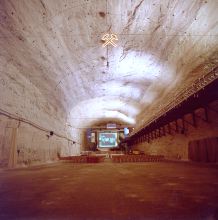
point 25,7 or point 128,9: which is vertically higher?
point 128,9

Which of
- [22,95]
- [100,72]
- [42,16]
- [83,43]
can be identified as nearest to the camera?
[42,16]

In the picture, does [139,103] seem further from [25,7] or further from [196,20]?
[25,7]

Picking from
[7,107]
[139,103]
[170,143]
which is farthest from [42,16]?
[139,103]

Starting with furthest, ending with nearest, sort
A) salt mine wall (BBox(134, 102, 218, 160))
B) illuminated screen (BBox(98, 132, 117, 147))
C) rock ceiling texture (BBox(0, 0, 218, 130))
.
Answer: illuminated screen (BBox(98, 132, 117, 147)) < salt mine wall (BBox(134, 102, 218, 160)) < rock ceiling texture (BBox(0, 0, 218, 130))

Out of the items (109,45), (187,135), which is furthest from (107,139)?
(109,45)

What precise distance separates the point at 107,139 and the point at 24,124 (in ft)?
81.1

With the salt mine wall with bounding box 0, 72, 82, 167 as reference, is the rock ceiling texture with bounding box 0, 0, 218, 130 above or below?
above

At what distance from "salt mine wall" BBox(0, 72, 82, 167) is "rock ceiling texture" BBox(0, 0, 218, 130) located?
22.1 inches

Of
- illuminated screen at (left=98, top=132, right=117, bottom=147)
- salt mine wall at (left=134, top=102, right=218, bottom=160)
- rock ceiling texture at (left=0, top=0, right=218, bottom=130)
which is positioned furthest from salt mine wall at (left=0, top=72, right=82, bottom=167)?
illuminated screen at (left=98, top=132, right=117, bottom=147)

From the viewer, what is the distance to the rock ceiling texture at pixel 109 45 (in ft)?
22.0

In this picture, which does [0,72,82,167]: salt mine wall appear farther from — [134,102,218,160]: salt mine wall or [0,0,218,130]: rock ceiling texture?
[134,102,218,160]: salt mine wall

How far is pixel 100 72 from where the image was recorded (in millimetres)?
12023

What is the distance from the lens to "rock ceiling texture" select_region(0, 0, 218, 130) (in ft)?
22.0

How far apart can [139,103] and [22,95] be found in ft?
36.4
